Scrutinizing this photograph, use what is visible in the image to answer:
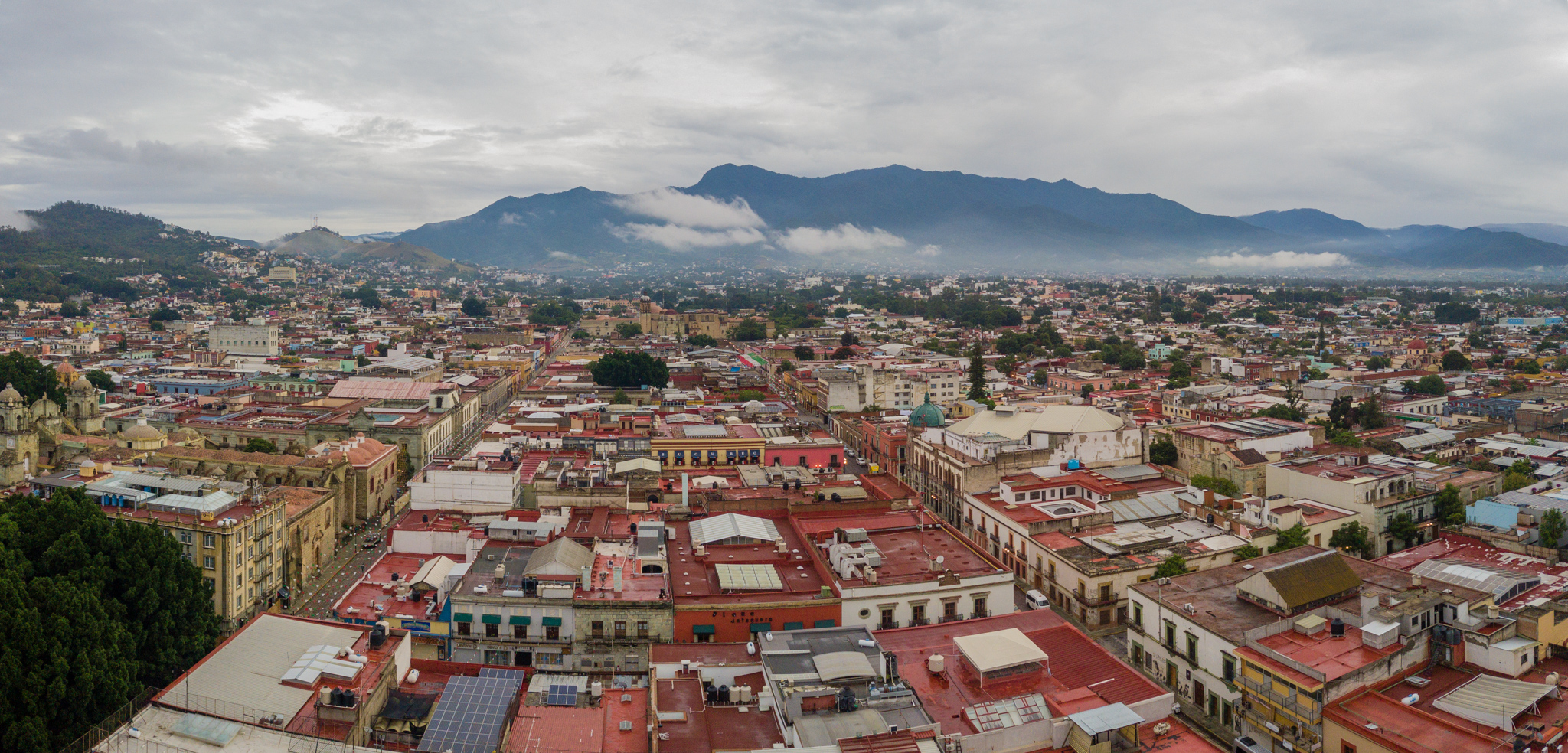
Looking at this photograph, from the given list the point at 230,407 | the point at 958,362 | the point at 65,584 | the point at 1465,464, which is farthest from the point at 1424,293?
the point at 65,584

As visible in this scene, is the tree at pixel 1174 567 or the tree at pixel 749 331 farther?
the tree at pixel 749 331

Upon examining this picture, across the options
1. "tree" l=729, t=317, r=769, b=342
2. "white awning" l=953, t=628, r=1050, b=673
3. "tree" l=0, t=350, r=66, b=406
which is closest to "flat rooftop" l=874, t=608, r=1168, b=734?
"white awning" l=953, t=628, r=1050, b=673

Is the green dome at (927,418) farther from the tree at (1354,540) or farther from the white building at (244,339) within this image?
the white building at (244,339)

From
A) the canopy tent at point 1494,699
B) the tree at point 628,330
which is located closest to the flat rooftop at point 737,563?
the canopy tent at point 1494,699

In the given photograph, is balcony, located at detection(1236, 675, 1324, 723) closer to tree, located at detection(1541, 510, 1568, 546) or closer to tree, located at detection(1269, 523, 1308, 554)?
tree, located at detection(1269, 523, 1308, 554)

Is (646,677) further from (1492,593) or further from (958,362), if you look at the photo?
(958,362)
